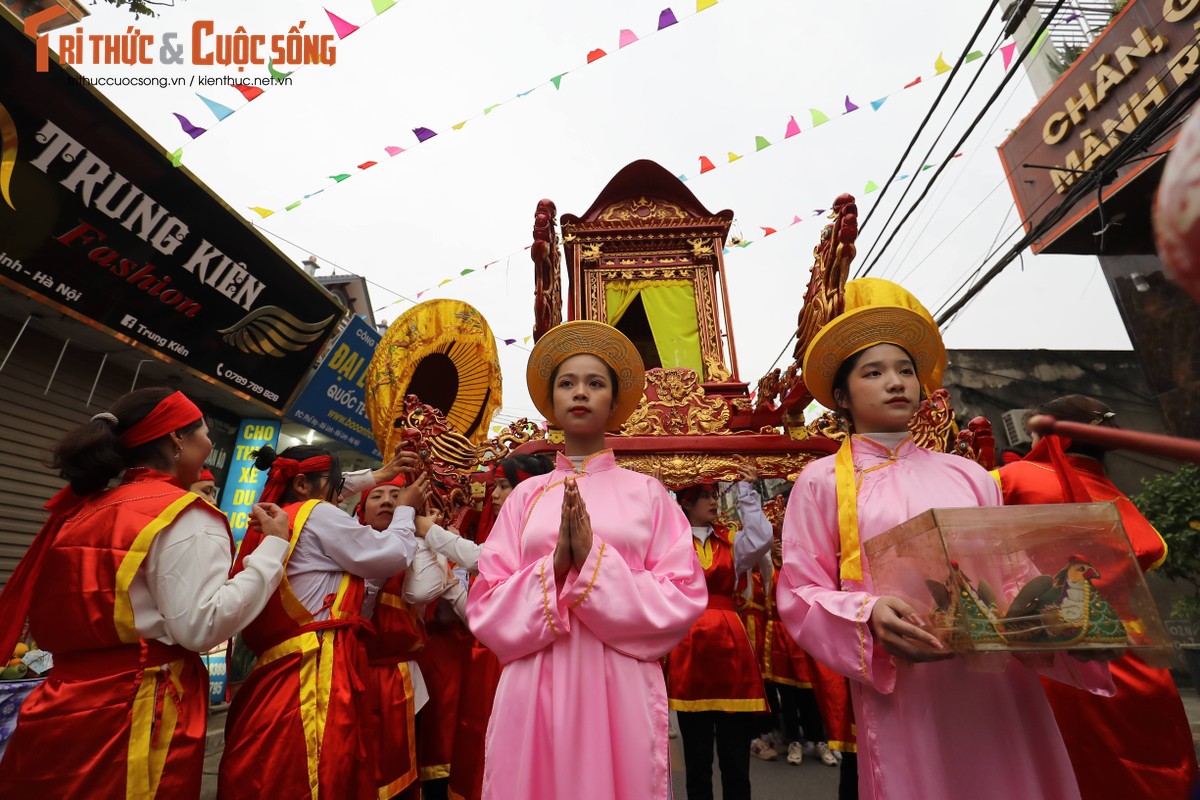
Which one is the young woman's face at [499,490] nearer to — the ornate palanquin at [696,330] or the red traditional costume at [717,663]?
the ornate palanquin at [696,330]

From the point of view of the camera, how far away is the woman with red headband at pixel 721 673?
3121 mm

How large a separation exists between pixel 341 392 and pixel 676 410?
7.07 metres

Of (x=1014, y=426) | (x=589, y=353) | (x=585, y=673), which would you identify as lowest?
(x=585, y=673)

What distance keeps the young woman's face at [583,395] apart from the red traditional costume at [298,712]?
4.41 ft

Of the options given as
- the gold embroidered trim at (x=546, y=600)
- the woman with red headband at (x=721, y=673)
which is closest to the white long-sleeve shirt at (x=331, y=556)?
the gold embroidered trim at (x=546, y=600)

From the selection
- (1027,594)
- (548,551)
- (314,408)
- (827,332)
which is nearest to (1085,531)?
(1027,594)

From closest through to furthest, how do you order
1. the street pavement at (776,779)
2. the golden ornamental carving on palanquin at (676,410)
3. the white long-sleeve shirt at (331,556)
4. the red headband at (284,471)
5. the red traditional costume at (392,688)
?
the white long-sleeve shirt at (331,556), the red traditional costume at (392,688), the red headband at (284,471), the golden ornamental carving on palanquin at (676,410), the street pavement at (776,779)

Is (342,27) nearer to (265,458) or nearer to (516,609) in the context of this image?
(265,458)

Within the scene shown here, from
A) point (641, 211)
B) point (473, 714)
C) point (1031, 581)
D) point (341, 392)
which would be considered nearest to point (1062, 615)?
point (1031, 581)

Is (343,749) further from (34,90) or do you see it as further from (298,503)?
(34,90)

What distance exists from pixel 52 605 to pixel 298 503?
3.20 ft

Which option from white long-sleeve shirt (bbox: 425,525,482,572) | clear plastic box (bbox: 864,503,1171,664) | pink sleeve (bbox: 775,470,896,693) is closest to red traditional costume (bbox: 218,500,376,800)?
white long-sleeve shirt (bbox: 425,525,482,572)

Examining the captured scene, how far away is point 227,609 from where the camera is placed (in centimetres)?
191

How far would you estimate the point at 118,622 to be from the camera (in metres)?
1.83
